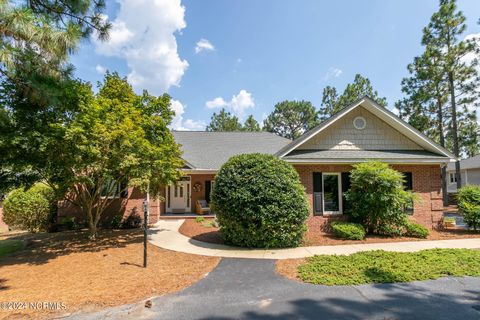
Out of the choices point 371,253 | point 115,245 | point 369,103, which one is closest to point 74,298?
point 115,245

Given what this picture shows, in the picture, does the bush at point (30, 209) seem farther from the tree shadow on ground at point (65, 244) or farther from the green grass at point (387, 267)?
the green grass at point (387, 267)

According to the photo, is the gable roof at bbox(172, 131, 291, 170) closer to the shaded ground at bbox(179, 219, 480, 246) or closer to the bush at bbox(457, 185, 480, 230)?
the shaded ground at bbox(179, 219, 480, 246)

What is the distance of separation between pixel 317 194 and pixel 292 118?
36.1 metres

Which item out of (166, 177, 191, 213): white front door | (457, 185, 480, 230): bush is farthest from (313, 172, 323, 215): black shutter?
(166, 177, 191, 213): white front door

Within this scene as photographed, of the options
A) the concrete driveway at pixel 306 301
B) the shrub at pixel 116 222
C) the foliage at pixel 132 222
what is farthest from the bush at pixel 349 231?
the shrub at pixel 116 222

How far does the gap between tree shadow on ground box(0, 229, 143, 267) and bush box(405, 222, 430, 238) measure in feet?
34.0

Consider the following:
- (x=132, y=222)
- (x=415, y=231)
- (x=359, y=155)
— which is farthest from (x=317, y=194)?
(x=132, y=222)

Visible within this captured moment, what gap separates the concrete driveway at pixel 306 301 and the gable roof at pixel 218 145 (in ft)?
37.1

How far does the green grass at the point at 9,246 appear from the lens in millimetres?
8656

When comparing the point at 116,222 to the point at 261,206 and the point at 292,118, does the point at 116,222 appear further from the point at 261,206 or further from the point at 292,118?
the point at 292,118

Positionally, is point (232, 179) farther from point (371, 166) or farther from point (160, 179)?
point (371, 166)

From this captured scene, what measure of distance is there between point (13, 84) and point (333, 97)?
127ft

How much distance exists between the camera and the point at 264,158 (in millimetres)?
8891

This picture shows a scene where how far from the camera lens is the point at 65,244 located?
9484mm
